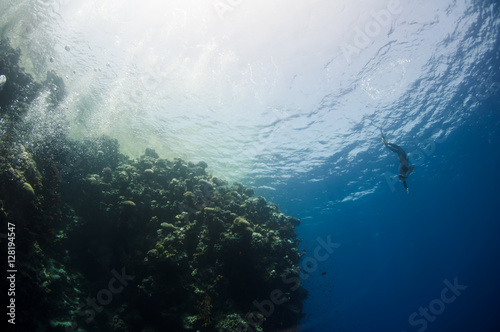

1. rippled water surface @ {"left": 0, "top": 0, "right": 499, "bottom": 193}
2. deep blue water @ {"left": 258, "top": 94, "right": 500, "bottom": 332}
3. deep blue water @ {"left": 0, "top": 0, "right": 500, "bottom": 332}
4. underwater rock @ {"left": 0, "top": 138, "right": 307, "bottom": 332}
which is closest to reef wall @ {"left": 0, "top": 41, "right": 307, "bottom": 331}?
underwater rock @ {"left": 0, "top": 138, "right": 307, "bottom": 332}

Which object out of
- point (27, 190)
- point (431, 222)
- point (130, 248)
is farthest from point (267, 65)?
point (431, 222)

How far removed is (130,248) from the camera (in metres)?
8.62

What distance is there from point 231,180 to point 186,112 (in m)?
12.3

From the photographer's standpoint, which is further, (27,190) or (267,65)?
(267,65)

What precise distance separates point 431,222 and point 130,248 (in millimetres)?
56291

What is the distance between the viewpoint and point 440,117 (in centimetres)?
1858

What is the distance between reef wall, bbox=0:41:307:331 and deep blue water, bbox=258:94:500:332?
318 inches

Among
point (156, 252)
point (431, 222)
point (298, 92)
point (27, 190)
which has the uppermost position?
point (298, 92)

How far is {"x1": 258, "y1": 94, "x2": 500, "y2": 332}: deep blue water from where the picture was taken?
79.6 ft

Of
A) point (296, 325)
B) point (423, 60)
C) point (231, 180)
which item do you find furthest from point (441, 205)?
point (296, 325)

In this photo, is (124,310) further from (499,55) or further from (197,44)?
(499,55)

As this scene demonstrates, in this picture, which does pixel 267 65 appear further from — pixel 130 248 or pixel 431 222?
pixel 431 222

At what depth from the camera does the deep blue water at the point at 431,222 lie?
24.2 m

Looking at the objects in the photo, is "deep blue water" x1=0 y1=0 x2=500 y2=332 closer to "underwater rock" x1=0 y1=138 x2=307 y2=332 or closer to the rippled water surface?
the rippled water surface
